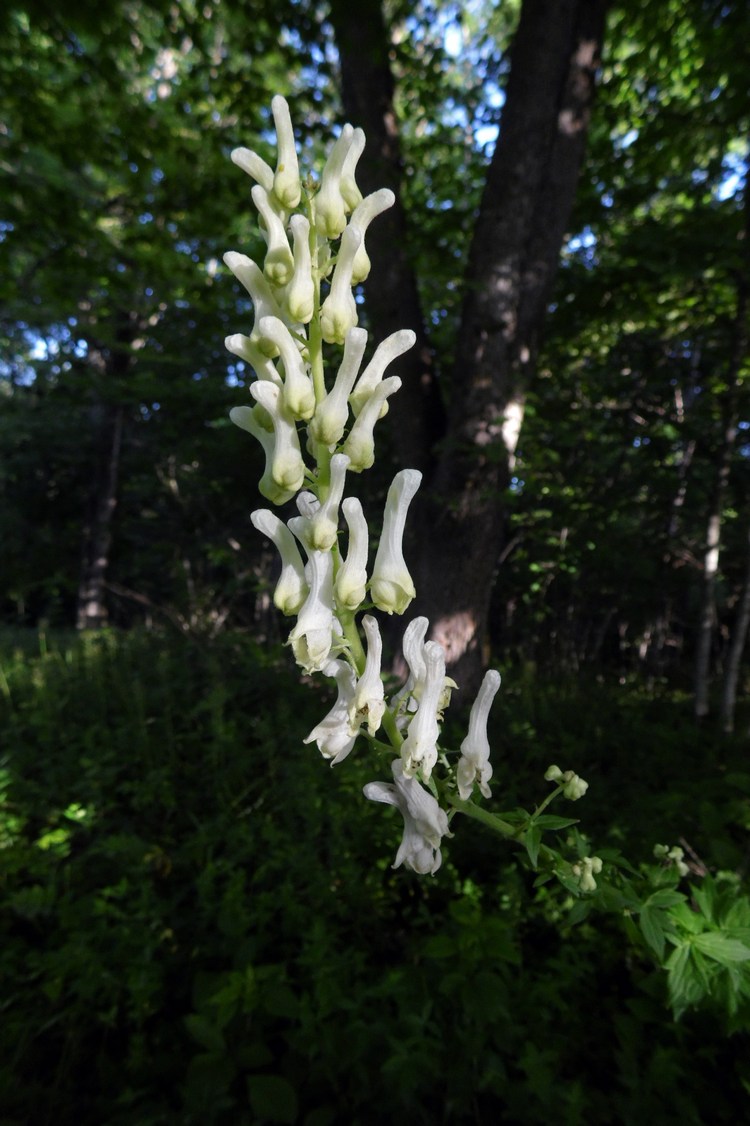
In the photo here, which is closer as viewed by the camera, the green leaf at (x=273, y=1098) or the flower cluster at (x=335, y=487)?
the flower cluster at (x=335, y=487)

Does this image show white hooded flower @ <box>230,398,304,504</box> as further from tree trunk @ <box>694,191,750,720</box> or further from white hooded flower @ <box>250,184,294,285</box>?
tree trunk @ <box>694,191,750,720</box>

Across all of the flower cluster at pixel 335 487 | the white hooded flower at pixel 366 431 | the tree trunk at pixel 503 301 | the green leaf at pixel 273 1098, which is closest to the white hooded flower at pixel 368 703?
the flower cluster at pixel 335 487

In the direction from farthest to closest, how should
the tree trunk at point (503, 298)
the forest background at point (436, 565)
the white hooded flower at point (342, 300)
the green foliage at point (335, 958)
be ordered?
the tree trunk at point (503, 298), the forest background at point (436, 565), the green foliage at point (335, 958), the white hooded flower at point (342, 300)

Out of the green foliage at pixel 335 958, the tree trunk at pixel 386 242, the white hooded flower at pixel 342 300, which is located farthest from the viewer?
the tree trunk at pixel 386 242

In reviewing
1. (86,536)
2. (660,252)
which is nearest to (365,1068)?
(660,252)

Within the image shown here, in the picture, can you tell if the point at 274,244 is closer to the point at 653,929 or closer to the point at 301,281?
the point at 301,281

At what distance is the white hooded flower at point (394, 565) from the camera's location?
1193 mm

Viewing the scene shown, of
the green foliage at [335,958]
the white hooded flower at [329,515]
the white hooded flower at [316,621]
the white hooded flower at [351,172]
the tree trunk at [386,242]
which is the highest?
the tree trunk at [386,242]

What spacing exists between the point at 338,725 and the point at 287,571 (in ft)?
1.12

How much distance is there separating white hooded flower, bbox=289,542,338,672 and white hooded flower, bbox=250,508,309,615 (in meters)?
0.03

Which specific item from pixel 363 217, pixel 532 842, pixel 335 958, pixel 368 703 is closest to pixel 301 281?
pixel 363 217

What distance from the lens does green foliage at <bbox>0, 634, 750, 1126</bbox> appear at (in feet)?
6.56

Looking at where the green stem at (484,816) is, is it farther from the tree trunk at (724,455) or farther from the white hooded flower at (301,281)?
the tree trunk at (724,455)

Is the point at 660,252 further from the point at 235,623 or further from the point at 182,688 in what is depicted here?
the point at 235,623
